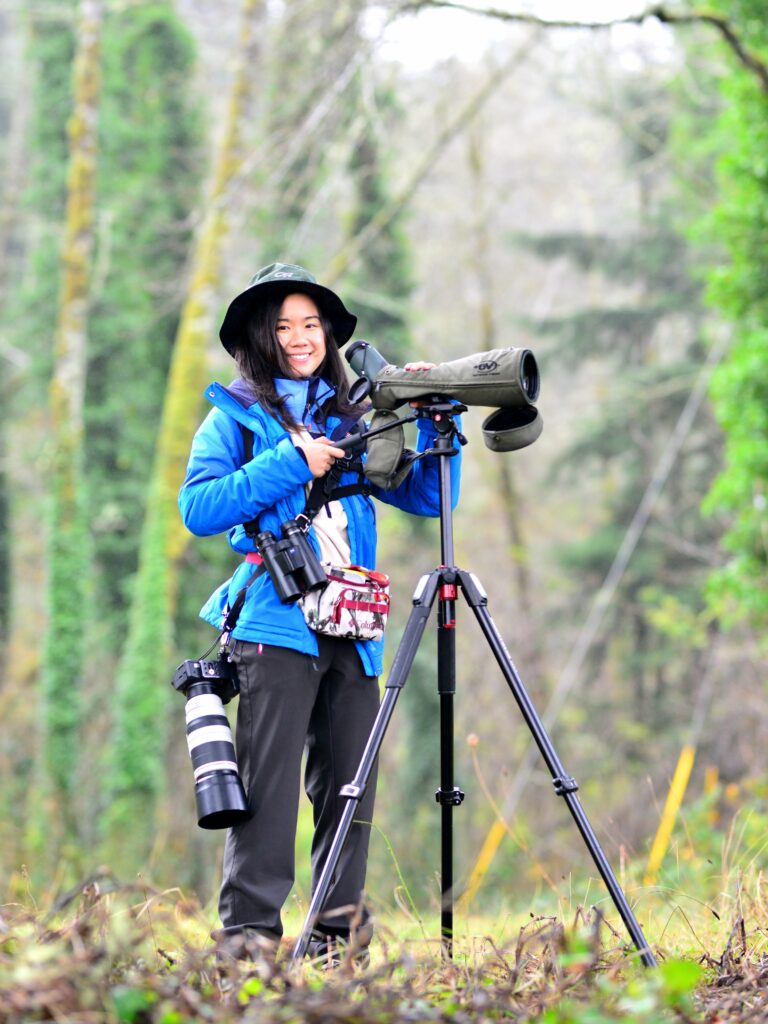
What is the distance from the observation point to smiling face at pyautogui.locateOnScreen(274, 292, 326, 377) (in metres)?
3.29

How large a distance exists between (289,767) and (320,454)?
2.55ft

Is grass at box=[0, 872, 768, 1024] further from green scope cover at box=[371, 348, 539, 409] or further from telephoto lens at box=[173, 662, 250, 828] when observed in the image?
green scope cover at box=[371, 348, 539, 409]

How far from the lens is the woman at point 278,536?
9.82 feet

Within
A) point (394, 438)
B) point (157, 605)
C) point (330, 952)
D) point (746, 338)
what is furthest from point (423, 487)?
point (157, 605)

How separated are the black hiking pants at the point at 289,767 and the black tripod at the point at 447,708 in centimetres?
16

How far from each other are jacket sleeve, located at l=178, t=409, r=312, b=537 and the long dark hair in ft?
0.59

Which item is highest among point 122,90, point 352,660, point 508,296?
point 122,90

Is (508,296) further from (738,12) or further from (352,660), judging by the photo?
(352,660)

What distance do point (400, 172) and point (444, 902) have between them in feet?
45.0

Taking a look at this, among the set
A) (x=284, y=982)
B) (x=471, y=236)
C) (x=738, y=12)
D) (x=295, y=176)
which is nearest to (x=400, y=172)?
(x=295, y=176)

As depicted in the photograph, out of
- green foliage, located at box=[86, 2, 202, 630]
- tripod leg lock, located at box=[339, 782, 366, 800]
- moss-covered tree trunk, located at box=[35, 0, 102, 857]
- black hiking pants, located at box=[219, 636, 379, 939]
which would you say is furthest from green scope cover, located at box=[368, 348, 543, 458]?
green foliage, located at box=[86, 2, 202, 630]

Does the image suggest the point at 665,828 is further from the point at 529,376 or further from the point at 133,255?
the point at 133,255

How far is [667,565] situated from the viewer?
17516 millimetres

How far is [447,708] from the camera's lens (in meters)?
2.97
